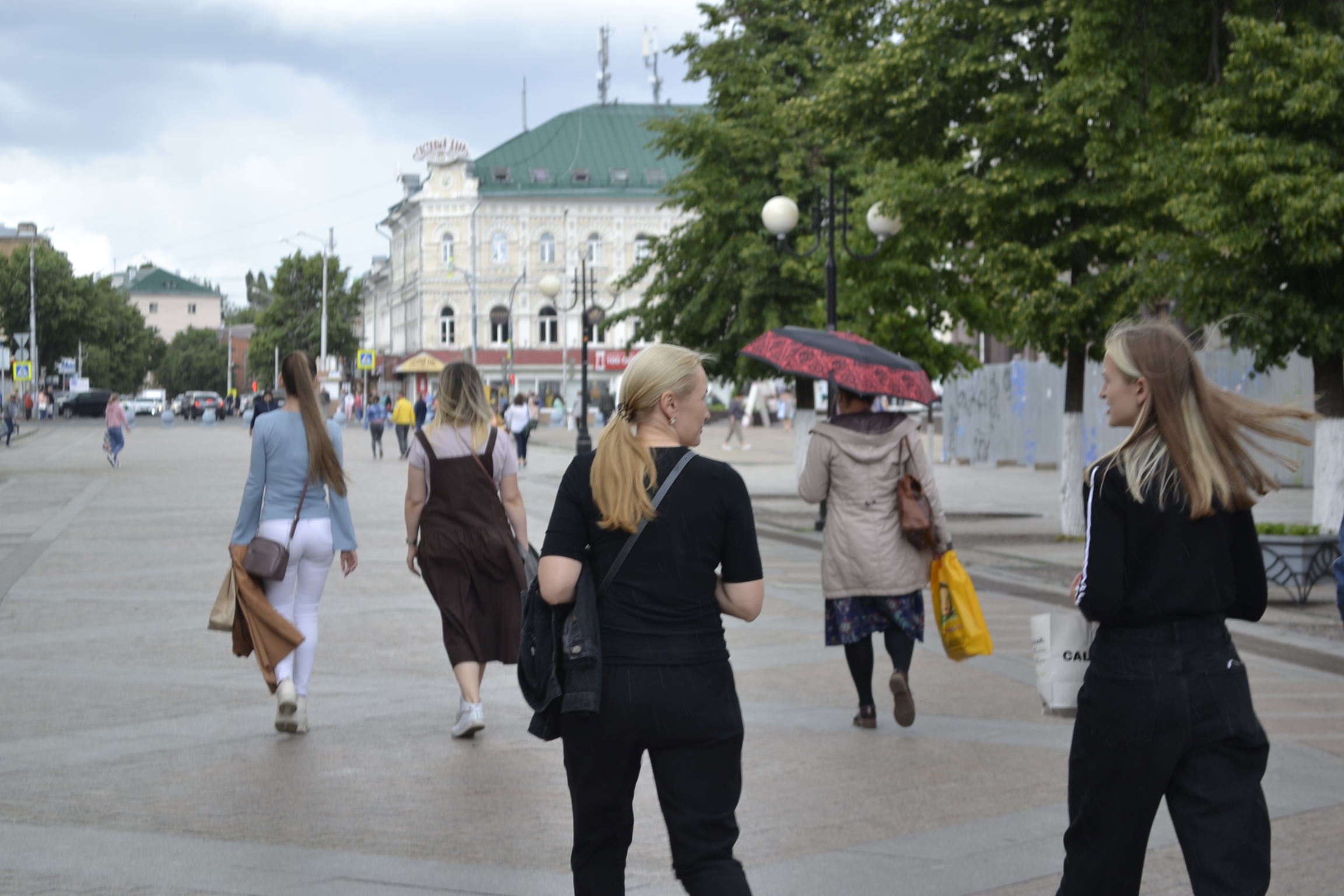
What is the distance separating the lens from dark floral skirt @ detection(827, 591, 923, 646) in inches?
303

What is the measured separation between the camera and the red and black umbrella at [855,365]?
Answer: 7.98 metres

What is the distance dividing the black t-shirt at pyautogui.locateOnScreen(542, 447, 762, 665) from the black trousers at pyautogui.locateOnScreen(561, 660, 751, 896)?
0.06 metres

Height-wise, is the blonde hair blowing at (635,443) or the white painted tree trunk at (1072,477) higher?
the blonde hair blowing at (635,443)

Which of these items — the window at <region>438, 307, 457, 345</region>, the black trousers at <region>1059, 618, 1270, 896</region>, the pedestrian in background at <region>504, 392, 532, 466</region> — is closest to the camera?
the black trousers at <region>1059, 618, 1270, 896</region>

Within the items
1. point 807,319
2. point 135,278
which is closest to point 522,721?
point 807,319

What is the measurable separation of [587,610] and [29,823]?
3117mm

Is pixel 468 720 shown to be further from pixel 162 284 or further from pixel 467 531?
pixel 162 284

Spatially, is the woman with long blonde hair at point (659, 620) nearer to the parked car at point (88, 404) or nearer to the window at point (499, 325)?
the window at point (499, 325)

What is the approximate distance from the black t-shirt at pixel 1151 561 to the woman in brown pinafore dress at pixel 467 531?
4.27 meters

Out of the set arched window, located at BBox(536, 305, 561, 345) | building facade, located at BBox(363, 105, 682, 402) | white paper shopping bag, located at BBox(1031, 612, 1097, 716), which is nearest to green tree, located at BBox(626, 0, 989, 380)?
white paper shopping bag, located at BBox(1031, 612, 1097, 716)

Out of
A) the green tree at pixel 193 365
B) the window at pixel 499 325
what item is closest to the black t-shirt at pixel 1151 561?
the window at pixel 499 325

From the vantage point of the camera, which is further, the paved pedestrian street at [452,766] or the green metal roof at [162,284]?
the green metal roof at [162,284]

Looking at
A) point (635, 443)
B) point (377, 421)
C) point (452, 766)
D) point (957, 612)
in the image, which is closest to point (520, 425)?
point (377, 421)

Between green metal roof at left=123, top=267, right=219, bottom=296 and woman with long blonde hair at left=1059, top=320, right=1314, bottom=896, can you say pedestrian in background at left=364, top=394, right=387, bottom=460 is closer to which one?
woman with long blonde hair at left=1059, top=320, right=1314, bottom=896
